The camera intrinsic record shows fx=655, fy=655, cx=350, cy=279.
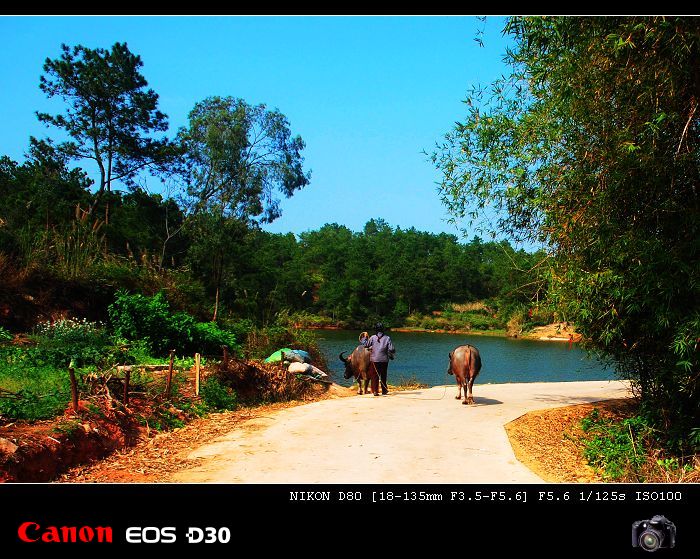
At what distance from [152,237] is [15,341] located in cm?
1992

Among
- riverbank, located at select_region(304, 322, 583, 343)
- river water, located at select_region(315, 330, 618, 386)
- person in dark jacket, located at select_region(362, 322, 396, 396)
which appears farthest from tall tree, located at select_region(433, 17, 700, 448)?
riverbank, located at select_region(304, 322, 583, 343)

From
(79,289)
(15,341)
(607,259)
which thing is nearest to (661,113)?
(607,259)

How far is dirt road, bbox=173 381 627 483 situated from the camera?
7.23 m

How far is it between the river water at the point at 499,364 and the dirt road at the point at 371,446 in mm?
9002

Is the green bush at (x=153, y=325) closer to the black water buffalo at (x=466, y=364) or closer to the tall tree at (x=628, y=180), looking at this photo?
the black water buffalo at (x=466, y=364)

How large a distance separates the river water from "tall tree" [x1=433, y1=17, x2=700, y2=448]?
12.7 m

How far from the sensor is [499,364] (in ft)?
115

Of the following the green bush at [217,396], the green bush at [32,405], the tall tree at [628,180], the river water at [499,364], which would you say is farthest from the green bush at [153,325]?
the tall tree at [628,180]

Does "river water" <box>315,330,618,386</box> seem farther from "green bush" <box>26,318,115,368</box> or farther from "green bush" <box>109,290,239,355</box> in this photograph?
"green bush" <box>26,318,115,368</box>

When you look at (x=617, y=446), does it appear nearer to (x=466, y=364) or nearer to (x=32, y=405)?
(x=466, y=364)

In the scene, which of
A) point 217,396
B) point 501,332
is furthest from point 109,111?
point 501,332

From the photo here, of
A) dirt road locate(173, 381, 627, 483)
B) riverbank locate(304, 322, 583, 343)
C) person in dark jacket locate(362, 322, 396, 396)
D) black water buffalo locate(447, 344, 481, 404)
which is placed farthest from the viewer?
riverbank locate(304, 322, 583, 343)

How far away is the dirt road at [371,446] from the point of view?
723cm

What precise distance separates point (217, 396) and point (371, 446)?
4.08 m
